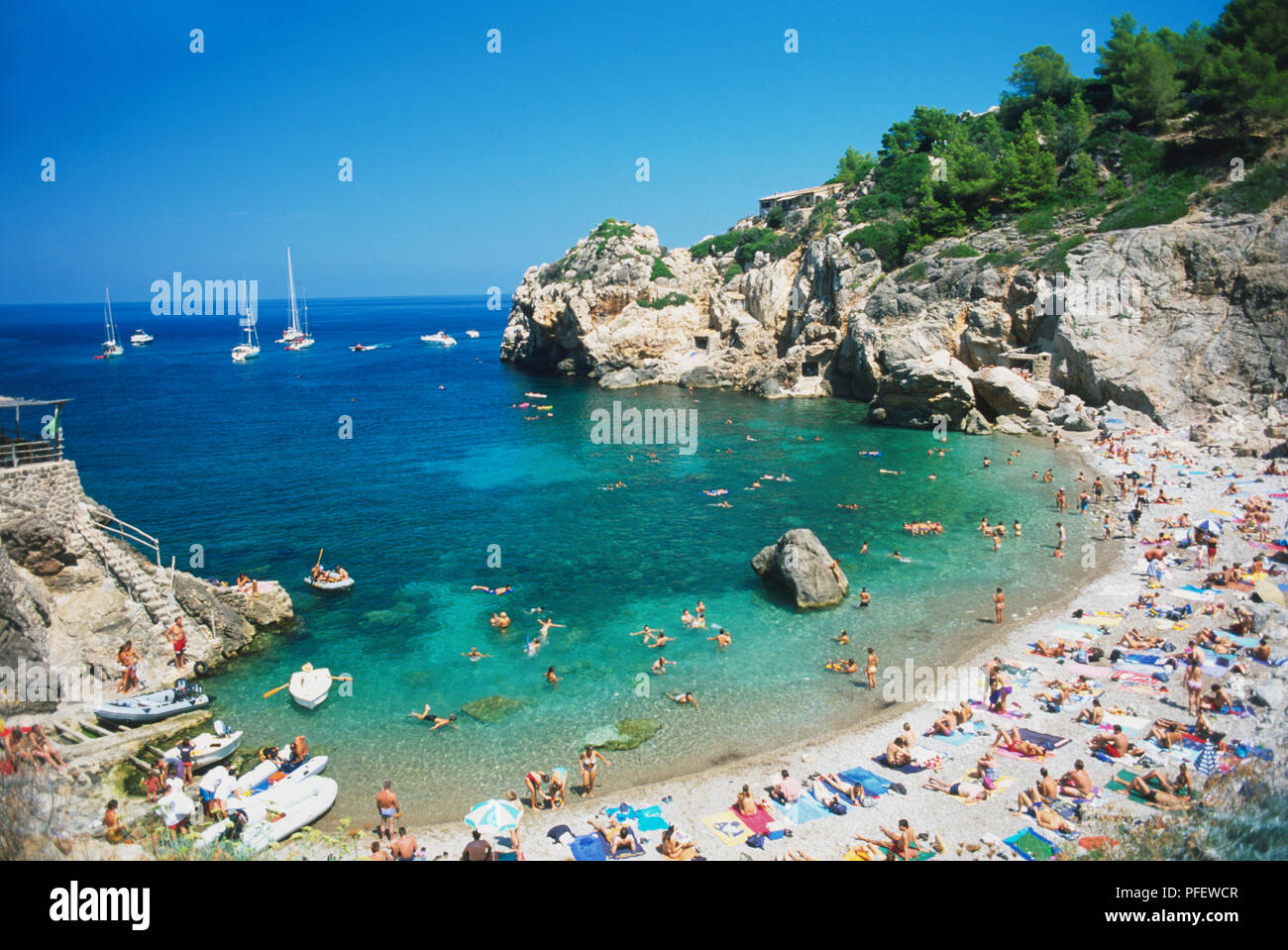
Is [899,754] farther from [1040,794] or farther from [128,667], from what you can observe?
[128,667]

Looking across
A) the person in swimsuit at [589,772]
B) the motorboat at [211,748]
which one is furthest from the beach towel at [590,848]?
the motorboat at [211,748]

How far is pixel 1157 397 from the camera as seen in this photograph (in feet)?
147

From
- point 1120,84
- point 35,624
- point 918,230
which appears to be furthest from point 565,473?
point 1120,84

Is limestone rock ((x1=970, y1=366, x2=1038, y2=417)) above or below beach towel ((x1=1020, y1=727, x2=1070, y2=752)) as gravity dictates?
above

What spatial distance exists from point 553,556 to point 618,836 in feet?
56.7

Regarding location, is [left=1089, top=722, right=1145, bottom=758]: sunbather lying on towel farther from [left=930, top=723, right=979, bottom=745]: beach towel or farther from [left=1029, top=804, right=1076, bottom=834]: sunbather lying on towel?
[left=1029, top=804, right=1076, bottom=834]: sunbather lying on towel

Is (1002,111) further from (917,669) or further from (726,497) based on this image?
(917,669)

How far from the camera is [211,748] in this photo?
58.7ft

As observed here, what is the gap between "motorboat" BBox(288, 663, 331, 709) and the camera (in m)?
20.2

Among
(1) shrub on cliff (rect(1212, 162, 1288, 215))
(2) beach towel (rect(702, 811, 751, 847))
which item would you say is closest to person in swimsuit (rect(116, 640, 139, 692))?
(2) beach towel (rect(702, 811, 751, 847))

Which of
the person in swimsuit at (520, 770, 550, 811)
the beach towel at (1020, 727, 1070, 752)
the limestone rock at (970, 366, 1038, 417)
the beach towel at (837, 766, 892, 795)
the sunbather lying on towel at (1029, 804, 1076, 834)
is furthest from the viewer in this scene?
the limestone rock at (970, 366, 1038, 417)

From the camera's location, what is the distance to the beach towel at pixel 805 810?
15387mm

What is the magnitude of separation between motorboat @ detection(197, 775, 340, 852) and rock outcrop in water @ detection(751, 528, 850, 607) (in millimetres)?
15520

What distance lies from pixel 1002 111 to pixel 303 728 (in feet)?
281
